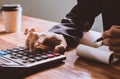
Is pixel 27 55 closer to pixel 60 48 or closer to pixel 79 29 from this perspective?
pixel 60 48

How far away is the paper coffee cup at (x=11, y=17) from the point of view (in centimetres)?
110

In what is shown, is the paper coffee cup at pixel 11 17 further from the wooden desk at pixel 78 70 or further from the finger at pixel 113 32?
the finger at pixel 113 32

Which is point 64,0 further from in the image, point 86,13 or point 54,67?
point 54,67

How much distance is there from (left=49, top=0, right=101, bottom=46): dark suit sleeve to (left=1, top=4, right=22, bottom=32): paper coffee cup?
244 mm

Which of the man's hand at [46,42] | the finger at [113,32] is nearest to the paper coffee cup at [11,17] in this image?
the man's hand at [46,42]

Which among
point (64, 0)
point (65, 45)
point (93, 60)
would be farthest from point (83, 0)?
point (64, 0)

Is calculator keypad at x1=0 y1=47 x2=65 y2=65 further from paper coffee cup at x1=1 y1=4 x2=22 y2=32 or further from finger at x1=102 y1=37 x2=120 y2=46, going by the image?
paper coffee cup at x1=1 y1=4 x2=22 y2=32

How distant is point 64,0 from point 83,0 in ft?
5.73

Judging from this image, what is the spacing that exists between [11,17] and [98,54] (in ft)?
1.87

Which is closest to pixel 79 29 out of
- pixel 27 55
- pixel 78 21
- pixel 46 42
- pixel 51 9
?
pixel 78 21

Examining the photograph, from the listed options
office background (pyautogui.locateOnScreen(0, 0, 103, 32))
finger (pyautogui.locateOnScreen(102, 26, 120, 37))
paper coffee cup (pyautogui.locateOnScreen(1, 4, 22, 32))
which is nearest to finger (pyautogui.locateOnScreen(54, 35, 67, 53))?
finger (pyautogui.locateOnScreen(102, 26, 120, 37))

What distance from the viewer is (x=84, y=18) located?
1.07 m

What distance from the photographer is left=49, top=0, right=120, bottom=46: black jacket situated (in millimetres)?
937

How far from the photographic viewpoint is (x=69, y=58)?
2.47 ft
